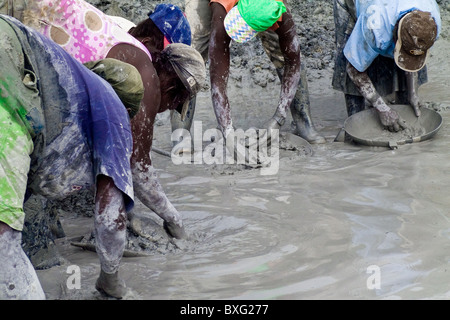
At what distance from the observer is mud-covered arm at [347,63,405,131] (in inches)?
191

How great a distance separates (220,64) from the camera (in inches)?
181

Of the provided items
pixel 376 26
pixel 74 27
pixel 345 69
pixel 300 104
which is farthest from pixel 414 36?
pixel 74 27

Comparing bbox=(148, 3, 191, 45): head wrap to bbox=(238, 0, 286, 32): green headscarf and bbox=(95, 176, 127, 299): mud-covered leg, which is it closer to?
bbox=(238, 0, 286, 32): green headscarf

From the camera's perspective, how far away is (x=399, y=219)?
11.2ft

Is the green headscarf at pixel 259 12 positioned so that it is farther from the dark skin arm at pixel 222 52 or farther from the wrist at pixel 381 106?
the wrist at pixel 381 106

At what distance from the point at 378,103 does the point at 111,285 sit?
292cm

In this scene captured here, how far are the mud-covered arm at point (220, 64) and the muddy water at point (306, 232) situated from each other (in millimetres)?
344

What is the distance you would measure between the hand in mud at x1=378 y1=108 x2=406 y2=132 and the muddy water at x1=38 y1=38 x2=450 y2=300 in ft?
0.84

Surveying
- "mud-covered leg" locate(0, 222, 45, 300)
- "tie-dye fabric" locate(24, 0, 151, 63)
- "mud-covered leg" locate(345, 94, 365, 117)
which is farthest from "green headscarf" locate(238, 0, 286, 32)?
"mud-covered leg" locate(0, 222, 45, 300)

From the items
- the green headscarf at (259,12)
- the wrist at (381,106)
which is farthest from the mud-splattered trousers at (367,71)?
the green headscarf at (259,12)

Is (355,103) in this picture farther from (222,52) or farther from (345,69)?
(222,52)

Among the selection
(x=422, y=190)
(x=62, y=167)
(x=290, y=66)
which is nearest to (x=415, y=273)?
(x=422, y=190)

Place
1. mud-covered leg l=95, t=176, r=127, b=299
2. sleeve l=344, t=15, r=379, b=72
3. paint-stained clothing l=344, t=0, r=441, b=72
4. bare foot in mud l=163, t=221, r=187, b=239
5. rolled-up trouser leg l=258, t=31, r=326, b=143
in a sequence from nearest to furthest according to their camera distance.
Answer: mud-covered leg l=95, t=176, r=127, b=299 → bare foot in mud l=163, t=221, r=187, b=239 → paint-stained clothing l=344, t=0, r=441, b=72 → sleeve l=344, t=15, r=379, b=72 → rolled-up trouser leg l=258, t=31, r=326, b=143
